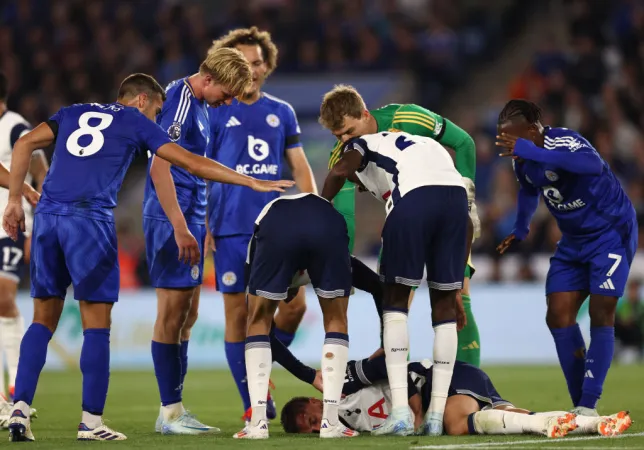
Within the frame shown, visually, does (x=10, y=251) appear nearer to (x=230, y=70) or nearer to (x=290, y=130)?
(x=290, y=130)

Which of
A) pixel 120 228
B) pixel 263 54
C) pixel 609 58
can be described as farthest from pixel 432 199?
pixel 609 58

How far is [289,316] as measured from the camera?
837 cm

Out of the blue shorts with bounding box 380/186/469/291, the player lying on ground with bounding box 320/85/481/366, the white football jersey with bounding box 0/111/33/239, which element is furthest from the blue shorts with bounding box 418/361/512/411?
the white football jersey with bounding box 0/111/33/239

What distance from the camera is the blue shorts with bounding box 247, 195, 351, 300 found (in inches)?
248

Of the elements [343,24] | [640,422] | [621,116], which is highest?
[343,24]

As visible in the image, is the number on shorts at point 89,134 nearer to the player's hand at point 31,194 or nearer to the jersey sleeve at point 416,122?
the player's hand at point 31,194

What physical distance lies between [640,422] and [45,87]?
1520 centimetres

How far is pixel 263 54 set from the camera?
27.6ft

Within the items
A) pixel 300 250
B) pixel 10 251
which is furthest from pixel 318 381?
pixel 10 251

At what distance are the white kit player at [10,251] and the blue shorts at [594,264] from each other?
13.1ft

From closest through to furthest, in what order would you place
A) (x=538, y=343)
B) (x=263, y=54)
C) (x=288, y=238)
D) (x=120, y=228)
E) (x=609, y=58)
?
(x=288, y=238) → (x=263, y=54) → (x=538, y=343) → (x=120, y=228) → (x=609, y=58)

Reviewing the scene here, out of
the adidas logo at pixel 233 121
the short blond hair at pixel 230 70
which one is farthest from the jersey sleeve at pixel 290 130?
the short blond hair at pixel 230 70

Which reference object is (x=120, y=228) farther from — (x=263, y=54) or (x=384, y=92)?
(x=263, y=54)

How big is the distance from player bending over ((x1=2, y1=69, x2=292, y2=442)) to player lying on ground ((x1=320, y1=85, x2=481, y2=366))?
2.51 ft
